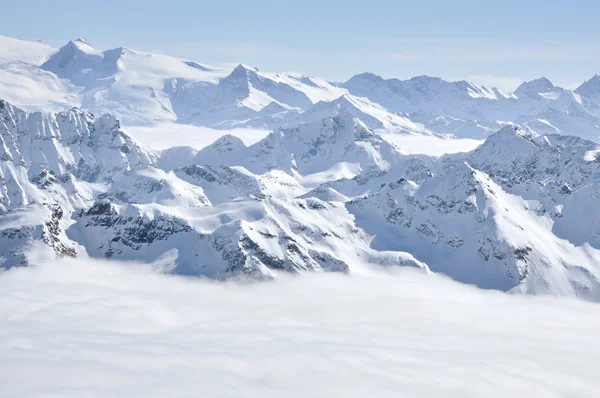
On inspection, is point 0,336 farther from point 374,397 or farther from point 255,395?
point 374,397

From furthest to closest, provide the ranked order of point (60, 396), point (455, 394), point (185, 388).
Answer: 1. point (455, 394)
2. point (185, 388)
3. point (60, 396)

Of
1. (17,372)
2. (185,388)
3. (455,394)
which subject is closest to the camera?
(17,372)

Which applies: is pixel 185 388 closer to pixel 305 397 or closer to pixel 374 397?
pixel 305 397

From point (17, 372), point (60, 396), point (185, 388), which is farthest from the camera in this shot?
point (185, 388)

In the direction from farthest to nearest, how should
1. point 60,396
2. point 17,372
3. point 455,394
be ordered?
point 455,394
point 17,372
point 60,396

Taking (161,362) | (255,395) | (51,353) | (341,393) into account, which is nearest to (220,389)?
(255,395)

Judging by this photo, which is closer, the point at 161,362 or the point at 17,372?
the point at 17,372

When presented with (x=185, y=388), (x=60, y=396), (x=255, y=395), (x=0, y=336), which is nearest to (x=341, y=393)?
(x=255, y=395)

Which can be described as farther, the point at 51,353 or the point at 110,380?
the point at 51,353
